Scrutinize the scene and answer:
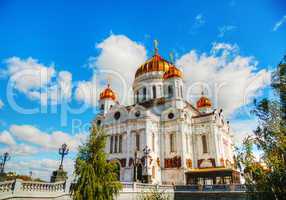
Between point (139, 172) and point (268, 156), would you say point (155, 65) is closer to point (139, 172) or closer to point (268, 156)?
point (139, 172)

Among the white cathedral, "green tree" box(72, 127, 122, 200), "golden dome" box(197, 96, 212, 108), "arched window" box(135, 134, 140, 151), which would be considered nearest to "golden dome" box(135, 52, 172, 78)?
the white cathedral

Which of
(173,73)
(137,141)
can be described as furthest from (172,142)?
(173,73)

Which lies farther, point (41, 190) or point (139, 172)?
point (139, 172)

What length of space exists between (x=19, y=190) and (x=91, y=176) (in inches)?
149

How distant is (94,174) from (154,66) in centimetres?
3333

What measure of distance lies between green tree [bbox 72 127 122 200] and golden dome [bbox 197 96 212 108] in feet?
102

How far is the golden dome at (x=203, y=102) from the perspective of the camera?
41.9 meters

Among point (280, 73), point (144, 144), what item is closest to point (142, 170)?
point (144, 144)

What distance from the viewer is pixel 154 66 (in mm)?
44125

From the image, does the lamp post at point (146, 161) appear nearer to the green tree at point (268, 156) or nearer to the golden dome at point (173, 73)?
the golden dome at point (173, 73)

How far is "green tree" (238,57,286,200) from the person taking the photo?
8281mm

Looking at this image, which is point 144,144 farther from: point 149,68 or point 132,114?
point 149,68

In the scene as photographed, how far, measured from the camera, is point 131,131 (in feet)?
115

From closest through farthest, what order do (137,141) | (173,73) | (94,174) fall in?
1. (94,174)
2. (137,141)
3. (173,73)
